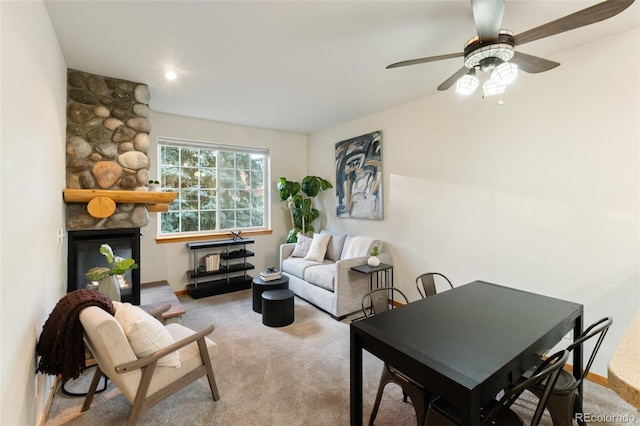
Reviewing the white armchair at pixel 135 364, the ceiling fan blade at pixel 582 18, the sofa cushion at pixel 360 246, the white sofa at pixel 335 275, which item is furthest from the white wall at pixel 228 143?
the ceiling fan blade at pixel 582 18

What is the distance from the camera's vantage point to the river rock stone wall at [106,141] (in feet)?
8.96

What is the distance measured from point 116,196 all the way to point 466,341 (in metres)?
3.16

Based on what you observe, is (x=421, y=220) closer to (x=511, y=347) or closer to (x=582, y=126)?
(x=582, y=126)

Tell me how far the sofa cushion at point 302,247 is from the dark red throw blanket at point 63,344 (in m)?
3.12

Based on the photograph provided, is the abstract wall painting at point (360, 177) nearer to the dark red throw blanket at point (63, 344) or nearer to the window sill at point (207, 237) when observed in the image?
the window sill at point (207, 237)

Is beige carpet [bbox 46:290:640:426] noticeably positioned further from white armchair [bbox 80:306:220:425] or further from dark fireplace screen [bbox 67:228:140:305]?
dark fireplace screen [bbox 67:228:140:305]

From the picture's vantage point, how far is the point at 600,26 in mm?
2072

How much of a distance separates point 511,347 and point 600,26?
2422mm

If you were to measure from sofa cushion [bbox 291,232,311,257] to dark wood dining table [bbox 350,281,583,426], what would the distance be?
2.78 meters

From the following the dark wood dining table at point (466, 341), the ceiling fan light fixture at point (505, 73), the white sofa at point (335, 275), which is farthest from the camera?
the white sofa at point (335, 275)

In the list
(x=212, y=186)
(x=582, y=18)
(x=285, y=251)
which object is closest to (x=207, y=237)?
(x=212, y=186)

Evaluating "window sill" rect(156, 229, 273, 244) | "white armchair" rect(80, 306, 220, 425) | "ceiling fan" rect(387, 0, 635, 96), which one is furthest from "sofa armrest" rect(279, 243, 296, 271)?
"ceiling fan" rect(387, 0, 635, 96)

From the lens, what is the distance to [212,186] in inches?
185

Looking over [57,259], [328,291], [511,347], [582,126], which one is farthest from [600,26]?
[57,259]
